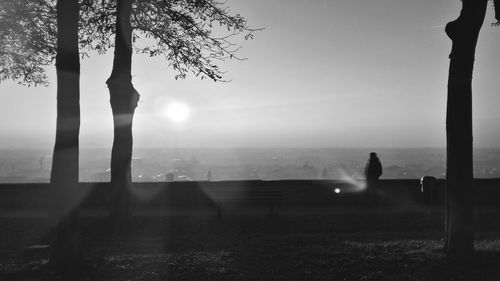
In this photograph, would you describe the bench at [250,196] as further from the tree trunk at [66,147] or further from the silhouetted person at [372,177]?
the tree trunk at [66,147]

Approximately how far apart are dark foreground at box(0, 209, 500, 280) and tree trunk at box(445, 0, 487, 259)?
15.6 inches

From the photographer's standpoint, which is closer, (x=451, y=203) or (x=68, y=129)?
(x=68, y=129)

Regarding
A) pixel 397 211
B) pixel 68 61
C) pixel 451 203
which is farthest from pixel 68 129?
pixel 397 211

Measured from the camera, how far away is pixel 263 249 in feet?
27.8

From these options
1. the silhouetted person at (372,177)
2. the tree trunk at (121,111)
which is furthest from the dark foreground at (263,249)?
the silhouetted person at (372,177)

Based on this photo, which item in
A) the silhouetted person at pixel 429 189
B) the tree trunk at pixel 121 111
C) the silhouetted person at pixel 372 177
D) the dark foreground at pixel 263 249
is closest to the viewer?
the dark foreground at pixel 263 249

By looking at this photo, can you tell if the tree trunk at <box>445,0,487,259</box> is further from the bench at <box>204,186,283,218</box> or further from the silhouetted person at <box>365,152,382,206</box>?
the silhouetted person at <box>365,152,382,206</box>

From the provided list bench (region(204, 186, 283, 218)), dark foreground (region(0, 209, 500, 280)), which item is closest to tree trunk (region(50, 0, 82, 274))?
dark foreground (region(0, 209, 500, 280))

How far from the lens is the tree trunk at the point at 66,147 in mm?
7441

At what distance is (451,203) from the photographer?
7941 millimetres

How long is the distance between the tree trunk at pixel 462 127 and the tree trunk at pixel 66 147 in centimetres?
627

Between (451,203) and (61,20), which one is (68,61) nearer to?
(61,20)

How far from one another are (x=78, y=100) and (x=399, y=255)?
5.98 metres

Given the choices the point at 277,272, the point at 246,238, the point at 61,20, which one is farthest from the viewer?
the point at 246,238
